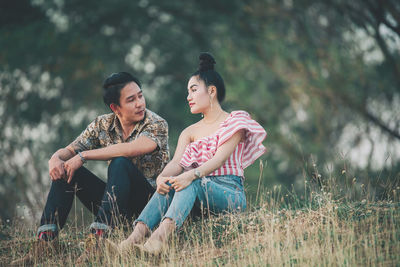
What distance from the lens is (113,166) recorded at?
3.83m

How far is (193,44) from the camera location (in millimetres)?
14773

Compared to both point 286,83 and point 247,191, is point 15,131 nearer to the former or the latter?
point 286,83

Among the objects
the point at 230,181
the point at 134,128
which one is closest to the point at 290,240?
the point at 230,181

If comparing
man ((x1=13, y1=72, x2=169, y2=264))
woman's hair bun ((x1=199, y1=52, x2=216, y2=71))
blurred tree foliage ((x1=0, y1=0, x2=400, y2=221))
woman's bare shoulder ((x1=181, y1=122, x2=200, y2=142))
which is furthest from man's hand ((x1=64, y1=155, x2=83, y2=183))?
blurred tree foliage ((x1=0, y1=0, x2=400, y2=221))

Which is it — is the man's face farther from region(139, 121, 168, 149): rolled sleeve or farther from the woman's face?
the woman's face

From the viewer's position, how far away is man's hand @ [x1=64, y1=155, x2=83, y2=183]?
155 inches

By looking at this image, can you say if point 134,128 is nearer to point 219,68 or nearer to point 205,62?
point 205,62

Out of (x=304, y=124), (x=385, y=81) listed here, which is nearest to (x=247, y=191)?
(x=385, y=81)

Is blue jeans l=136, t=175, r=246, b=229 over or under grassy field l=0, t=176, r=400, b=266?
over

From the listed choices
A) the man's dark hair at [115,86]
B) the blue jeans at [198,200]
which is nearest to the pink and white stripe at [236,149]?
the blue jeans at [198,200]

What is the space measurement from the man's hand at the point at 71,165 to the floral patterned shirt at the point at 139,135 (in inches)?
15.7

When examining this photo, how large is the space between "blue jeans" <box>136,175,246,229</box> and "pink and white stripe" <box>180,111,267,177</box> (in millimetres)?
101

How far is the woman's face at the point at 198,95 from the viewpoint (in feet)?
13.3

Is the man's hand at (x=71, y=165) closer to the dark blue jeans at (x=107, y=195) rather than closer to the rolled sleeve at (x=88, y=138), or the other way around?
the dark blue jeans at (x=107, y=195)
